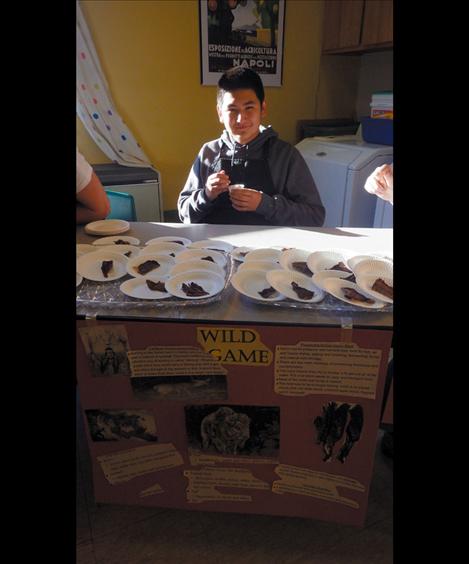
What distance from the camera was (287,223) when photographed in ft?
5.06

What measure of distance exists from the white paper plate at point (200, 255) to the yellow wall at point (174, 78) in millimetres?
1958

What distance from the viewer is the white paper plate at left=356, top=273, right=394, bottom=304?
2.63 ft

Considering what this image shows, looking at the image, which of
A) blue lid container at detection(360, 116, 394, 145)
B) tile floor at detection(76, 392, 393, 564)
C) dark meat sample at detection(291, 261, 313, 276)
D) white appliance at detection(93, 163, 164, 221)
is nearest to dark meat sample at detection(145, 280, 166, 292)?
dark meat sample at detection(291, 261, 313, 276)

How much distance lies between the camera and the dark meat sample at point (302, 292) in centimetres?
82

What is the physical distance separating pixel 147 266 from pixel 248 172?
0.88 metres

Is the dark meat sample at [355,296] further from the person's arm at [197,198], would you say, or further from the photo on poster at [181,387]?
the person's arm at [197,198]

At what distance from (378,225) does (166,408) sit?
2.12m

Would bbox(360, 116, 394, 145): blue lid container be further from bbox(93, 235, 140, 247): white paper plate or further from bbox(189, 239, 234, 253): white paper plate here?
bbox(93, 235, 140, 247): white paper plate

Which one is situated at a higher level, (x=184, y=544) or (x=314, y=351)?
(x=314, y=351)

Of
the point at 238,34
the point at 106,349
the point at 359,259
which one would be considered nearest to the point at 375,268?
the point at 359,259

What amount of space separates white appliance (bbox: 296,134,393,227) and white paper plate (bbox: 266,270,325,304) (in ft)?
5.90
